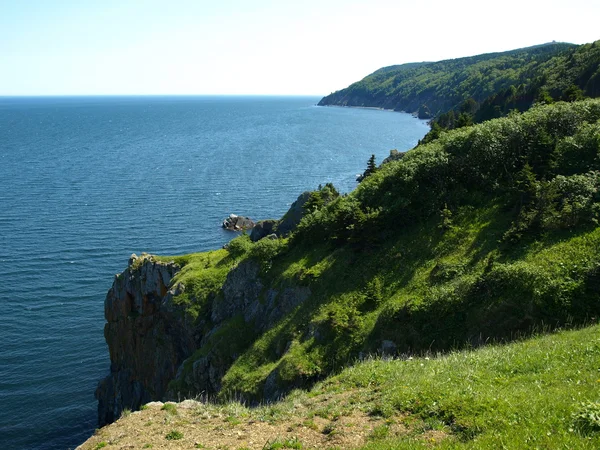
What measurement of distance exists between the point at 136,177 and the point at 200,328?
274 ft

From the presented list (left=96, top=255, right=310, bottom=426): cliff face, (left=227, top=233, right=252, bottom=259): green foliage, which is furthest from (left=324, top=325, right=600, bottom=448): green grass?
(left=227, top=233, right=252, bottom=259): green foliage

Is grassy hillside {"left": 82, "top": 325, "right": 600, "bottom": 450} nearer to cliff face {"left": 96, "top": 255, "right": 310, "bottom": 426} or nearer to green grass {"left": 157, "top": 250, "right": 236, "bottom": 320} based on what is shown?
cliff face {"left": 96, "top": 255, "right": 310, "bottom": 426}

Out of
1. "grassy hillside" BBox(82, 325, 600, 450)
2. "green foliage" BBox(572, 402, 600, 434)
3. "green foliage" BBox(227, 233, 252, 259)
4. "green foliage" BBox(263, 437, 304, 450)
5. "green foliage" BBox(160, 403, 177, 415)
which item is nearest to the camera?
"green foliage" BBox(572, 402, 600, 434)

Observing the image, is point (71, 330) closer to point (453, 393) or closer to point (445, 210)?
point (445, 210)

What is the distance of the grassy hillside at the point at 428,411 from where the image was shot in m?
12.8

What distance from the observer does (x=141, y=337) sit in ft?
133

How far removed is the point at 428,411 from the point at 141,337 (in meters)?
31.5

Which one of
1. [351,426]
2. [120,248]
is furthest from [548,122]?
[120,248]

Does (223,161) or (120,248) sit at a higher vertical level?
(223,161)

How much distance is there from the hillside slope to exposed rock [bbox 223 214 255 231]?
37618 millimetres

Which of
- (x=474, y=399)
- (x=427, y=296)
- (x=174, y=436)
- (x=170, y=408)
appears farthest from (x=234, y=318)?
(x=474, y=399)

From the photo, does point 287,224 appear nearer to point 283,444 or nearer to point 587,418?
point 283,444

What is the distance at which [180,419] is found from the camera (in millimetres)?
18891

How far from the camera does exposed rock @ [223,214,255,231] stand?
80.6 meters
